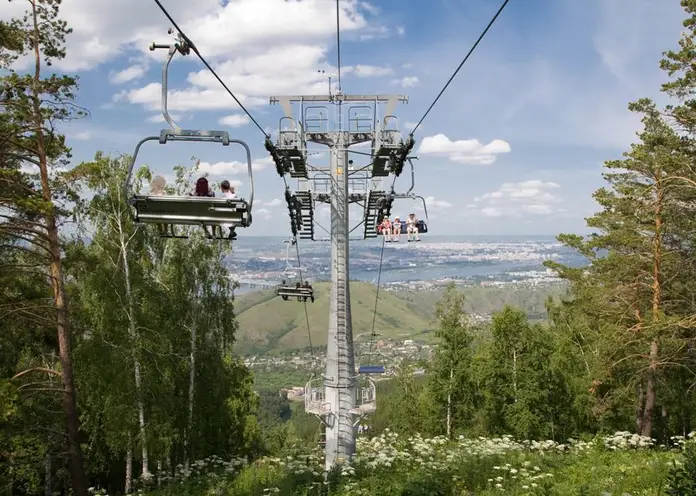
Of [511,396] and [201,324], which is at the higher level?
[201,324]

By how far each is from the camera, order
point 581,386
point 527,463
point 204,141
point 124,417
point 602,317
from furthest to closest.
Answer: point 581,386 < point 602,317 < point 124,417 < point 527,463 < point 204,141

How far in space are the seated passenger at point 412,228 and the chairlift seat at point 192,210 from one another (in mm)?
9516

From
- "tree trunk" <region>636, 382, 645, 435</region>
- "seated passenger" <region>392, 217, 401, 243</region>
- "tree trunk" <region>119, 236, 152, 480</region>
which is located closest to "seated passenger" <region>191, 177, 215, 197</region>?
"seated passenger" <region>392, 217, 401, 243</region>

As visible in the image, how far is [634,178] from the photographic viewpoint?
2114 centimetres

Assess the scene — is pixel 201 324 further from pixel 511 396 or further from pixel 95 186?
pixel 511 396

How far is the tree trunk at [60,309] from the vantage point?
39.8 feet

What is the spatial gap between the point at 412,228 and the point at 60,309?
916 centimetres

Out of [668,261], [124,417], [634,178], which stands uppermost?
[634,178]

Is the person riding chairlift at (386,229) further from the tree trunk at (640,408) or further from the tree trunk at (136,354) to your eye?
the tree trunk at (640,408)

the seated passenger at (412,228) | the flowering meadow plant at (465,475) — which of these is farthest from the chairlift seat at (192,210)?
the seated passenger at (412,228)

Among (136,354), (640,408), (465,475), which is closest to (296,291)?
(136,354)

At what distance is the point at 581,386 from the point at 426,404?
6.93 metres

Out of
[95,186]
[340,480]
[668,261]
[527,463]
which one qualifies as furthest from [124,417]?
[668,261]

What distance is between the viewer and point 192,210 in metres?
7.12
